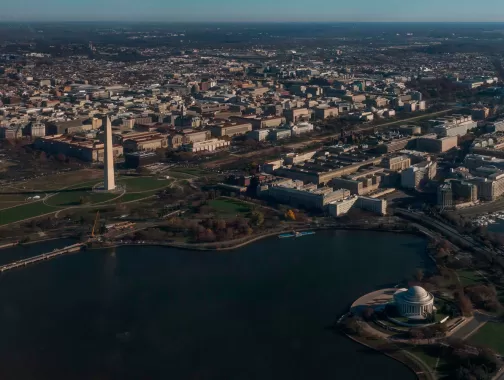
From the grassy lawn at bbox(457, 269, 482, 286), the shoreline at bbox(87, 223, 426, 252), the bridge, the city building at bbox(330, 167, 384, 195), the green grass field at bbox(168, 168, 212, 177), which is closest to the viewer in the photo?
the grassy lawn at bbox(457, 269, 482, 286)

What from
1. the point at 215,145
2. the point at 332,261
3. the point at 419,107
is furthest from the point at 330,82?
the point at 332,261

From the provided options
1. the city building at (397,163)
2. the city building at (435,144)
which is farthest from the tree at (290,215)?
the city building at (435,144)

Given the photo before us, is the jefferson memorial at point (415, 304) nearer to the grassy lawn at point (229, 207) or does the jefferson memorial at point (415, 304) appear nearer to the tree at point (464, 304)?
the tree at point (464, 304)

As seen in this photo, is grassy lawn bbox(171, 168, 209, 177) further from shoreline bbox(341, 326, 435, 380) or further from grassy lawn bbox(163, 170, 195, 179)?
shoreline bbox(341, 326, 435, 380)

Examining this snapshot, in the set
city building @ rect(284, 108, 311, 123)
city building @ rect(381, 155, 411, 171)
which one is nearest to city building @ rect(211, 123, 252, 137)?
city building @ rect(284, 108, 311, 123)

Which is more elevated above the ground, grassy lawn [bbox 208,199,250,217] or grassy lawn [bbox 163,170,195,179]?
grassy lawn [bbox 208,199,250,217]

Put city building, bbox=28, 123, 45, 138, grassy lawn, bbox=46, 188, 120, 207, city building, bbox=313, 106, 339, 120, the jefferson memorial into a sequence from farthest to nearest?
city building, bbox=313, 106, 339, 120 → city building, bbox=28, 123, 45, 138 → grassy lawn, bbox=46, 188, 120, 207 → the jefferson memorial

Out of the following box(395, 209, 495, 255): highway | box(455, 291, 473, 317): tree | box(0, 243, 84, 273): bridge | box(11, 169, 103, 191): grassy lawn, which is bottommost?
box(0, 243, 84, 273): bridge
